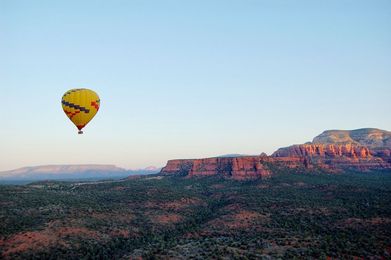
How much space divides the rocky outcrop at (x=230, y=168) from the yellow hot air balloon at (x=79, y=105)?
7054cm

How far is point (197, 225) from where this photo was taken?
201ft

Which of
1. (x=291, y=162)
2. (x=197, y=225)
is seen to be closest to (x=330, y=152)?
(x=291, y=162)

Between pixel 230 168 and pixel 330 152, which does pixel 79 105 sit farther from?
pixel 330 152

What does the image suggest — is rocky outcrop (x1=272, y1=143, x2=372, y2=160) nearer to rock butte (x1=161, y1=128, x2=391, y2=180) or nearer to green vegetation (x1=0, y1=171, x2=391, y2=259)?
rock butte (x1=161, y1=128, x2=391, y2=180)

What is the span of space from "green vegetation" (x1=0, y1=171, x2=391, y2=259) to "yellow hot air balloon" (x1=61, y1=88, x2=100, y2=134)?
15992 mm

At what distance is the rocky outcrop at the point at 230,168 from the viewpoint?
11858 cm

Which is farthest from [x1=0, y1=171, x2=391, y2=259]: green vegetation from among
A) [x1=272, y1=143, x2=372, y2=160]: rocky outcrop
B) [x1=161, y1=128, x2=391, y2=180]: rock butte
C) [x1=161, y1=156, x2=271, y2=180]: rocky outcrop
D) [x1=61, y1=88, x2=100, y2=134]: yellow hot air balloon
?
[x1=272, y1=143, x2=372, y2=160]: rocky outcrop

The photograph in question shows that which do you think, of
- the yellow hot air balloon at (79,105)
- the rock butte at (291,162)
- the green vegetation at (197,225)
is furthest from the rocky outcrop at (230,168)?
the yellow hot air balloon at (79,105)

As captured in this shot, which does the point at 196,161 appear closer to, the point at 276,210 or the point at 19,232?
the point at 276,210

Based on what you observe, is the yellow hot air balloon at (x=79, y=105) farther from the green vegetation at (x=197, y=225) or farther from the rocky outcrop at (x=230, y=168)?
the rocky outcrop at (x=230, y=168)

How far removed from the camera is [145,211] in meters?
69.6

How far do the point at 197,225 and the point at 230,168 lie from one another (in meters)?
67.5

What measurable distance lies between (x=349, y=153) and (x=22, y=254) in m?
162

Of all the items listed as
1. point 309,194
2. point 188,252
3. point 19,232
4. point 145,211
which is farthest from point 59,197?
point 309,194
